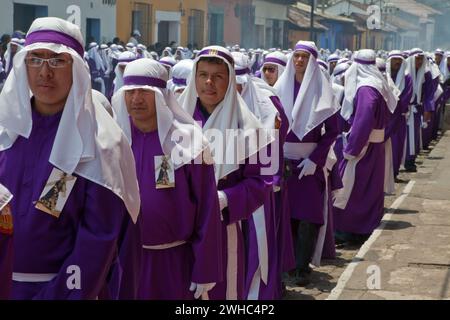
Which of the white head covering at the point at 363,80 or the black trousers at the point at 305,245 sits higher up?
the white head covering at the point at 363,80

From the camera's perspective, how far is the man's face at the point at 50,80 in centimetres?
345

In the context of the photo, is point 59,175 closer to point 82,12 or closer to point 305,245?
point 305,245

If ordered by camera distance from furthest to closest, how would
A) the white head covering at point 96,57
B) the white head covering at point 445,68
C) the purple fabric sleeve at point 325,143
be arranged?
the white head covering at point 96,57, the white head covering at point 445,68, the purple fabric sleeve at point 325,143

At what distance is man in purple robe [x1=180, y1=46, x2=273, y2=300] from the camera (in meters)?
4.79

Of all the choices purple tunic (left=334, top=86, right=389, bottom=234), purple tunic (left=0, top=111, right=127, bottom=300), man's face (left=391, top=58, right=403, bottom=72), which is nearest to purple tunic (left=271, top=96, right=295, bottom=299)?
purple tunic (left=334, top=86, right=389, bottom=234)

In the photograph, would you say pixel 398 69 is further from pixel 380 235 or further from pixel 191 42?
pixel 191 42

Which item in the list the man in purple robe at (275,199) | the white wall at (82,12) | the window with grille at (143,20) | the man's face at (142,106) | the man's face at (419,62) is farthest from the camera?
the window with grille at (143,20)

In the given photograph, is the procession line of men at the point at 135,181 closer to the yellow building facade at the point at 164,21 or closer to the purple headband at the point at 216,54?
the purple headband at the point at 216,54

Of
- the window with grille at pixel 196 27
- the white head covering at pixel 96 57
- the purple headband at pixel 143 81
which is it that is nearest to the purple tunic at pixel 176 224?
the purple headband at pixel 143 81

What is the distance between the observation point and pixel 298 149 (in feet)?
23.2

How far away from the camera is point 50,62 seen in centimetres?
348

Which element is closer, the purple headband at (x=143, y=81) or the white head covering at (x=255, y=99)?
the purple headband at (x=143, y=81)

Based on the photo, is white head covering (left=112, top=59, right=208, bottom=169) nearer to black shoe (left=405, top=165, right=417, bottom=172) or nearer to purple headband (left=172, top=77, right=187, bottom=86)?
purple headband (left=172, top=77, right=187, bottom=86)

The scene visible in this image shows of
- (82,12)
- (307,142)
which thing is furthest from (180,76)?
(82,12)
